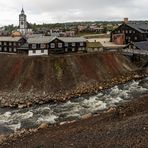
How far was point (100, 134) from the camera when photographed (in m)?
30.3

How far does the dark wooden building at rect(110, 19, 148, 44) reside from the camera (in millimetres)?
92062

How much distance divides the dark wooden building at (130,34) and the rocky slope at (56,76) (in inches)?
970

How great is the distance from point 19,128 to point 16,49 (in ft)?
130

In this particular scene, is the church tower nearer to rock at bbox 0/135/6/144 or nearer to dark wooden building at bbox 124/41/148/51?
dark wooden building at bbox 124/41/148/51

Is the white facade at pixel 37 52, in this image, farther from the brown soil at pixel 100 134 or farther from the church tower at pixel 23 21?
the church tower at pixel 23 21

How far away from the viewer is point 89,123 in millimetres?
35000

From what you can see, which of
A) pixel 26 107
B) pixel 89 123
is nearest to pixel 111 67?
pixel 26 107

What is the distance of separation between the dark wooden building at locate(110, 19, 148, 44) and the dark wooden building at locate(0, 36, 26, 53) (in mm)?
29118

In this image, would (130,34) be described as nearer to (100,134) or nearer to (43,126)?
(43,126)

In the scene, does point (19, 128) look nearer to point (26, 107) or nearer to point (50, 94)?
point (26, 107)

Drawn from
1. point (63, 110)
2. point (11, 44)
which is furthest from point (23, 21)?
point (63, 110)

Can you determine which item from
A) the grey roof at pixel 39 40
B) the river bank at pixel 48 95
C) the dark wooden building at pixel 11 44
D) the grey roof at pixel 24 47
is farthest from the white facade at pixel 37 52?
the river bank at pixel 48 95

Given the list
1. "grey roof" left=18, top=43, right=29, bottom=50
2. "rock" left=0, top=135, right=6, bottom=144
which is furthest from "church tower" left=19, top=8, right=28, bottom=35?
"rock" left=0, top=135, right=6, bottom=144

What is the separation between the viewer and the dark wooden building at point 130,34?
9206 cm
